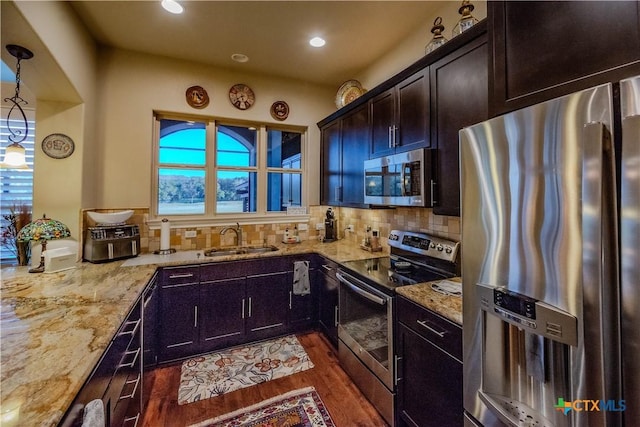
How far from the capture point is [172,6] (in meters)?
2.07

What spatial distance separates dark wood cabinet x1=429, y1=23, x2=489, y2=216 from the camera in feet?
5.09

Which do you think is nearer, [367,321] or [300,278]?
[367,321]

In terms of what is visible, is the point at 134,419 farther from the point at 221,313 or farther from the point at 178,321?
the point at 221,313

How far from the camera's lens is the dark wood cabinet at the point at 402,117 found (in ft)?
6.37

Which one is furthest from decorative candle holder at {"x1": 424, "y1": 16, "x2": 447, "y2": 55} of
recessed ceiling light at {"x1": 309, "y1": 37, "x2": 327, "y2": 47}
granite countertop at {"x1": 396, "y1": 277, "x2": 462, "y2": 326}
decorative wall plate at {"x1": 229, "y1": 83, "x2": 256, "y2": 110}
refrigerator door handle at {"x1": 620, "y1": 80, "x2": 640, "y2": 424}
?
decorative wall plate at {"x1": 229, "y1": 83, "x2": 256, "y2": 110}

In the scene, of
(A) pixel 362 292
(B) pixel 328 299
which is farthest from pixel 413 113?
(B) pixel 328 299

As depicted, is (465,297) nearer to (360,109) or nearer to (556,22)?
(556,22)

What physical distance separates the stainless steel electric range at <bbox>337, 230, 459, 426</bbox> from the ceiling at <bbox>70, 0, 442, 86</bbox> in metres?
1.81

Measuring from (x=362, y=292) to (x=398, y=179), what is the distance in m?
0.89

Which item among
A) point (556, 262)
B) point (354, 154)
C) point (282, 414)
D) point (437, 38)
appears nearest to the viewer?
A: point (556, 262)

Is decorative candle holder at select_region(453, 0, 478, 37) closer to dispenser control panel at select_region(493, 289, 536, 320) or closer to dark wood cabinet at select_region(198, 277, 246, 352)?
dispenser control panel at select_region(493, 289, 536, 320)

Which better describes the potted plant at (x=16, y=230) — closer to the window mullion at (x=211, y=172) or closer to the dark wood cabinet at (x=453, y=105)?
the window mullion at (x=211, y=172)

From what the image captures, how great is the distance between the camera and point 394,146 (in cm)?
222

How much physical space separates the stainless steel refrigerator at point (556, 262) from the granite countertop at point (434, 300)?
0.60ft
